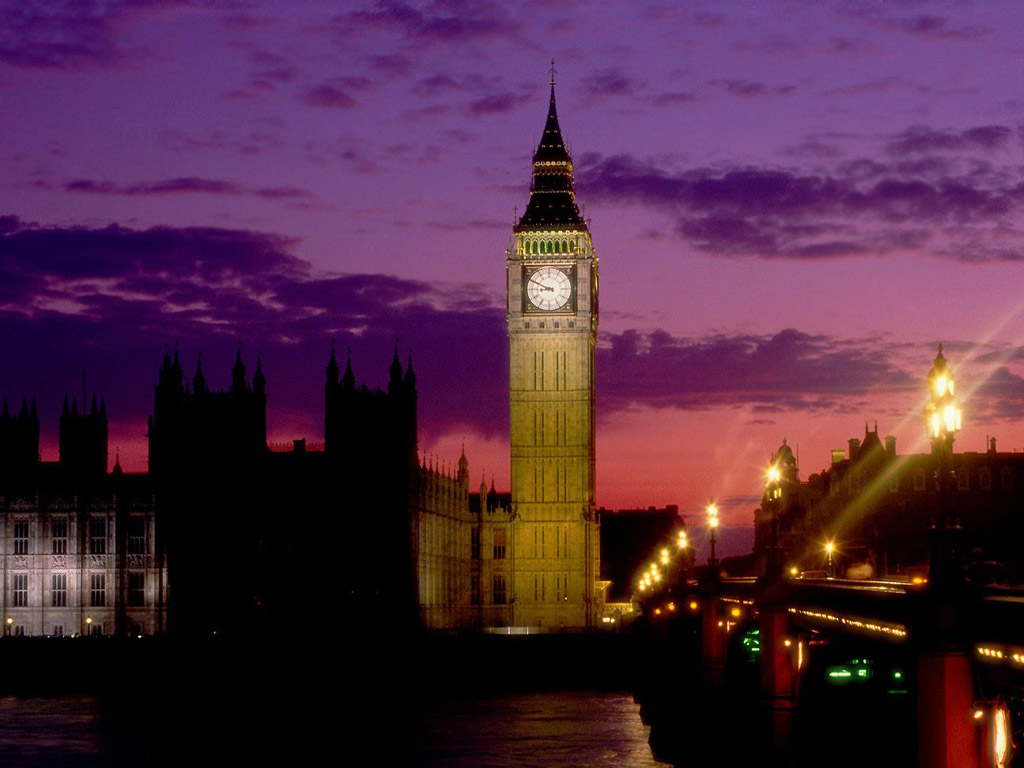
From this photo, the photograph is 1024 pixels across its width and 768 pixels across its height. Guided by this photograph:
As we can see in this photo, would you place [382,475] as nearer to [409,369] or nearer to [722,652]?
[409,369]

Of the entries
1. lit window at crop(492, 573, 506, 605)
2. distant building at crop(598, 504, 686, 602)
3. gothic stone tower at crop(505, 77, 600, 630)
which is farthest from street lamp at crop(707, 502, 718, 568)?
distant building at crop(598, 504, 686, 602)

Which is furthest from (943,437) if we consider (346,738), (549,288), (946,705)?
(549,288)

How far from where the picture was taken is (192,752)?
56.8 meters

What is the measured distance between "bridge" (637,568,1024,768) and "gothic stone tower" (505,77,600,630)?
131 ft

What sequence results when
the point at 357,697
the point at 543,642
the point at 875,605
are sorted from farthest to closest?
the point at 543,642
the point at 357,697
the point at 875,605

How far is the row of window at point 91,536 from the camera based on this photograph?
9344cm

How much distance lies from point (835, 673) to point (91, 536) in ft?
173

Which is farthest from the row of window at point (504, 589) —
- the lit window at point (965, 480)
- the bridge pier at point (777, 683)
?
the bridge pier at point (777, 683)

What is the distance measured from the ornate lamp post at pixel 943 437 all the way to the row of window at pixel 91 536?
7838cm

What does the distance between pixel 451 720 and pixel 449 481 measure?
160 feet

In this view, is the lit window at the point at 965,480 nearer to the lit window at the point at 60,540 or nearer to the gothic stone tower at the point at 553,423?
the gothic stone tower at the point at 553,423

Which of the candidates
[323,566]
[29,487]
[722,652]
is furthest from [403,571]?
[722,652]

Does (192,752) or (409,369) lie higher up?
(409,369)

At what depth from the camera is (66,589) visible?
3654 inches
